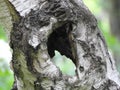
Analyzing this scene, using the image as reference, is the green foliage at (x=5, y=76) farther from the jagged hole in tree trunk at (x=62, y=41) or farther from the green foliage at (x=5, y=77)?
the jagged hole in tree trunk at (x=62, y=41)

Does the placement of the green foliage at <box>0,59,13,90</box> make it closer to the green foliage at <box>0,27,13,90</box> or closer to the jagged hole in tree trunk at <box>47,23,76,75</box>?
the green foliage at <box>0,27,13,90</box>

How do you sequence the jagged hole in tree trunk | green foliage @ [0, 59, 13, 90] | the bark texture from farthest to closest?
the bark texture → green foliage @ [0, 59, 13, 90] → the jagged hole in tree trunk

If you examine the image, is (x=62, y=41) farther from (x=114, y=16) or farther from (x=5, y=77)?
(x=114, y=16)

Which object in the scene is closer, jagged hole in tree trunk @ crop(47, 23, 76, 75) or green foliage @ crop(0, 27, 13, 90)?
jagged hole in tree trunk @ crop(47, 23, 76, 75)

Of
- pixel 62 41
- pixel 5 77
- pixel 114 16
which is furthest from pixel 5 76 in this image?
pixel 114 16

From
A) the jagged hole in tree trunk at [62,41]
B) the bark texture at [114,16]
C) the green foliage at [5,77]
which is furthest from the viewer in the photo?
the bark texture at [114,16]

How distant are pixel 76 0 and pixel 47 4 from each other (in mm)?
139

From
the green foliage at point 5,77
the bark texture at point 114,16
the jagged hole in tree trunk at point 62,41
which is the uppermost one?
the jagged hole in tree trunk at point 62,41

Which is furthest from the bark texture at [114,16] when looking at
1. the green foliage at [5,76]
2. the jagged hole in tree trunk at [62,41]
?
the jagged hole in tree trunk at [62,41]

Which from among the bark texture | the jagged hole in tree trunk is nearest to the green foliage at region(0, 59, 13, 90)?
the jagged hole in tree trunk

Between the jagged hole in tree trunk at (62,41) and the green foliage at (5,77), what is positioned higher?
the jagged hole in tree trunk at (62,41)

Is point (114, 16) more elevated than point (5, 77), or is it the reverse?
point (5, 77)

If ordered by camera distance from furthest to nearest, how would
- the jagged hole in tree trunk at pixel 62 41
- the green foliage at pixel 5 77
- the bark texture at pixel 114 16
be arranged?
the bark texture at pixel 114 16 < the green foliage at pixel 5 77 < the jagged hole in tree trunk at pixel 62 41

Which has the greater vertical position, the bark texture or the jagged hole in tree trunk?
the jagged hole in tree trunk
